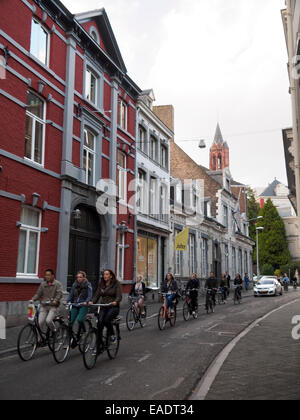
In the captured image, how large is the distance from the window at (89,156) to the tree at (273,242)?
6103 cm

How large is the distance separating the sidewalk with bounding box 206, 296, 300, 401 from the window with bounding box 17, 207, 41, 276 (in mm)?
7304

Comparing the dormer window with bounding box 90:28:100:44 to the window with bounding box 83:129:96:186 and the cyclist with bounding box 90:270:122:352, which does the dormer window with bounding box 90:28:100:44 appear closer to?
the window with bounding box 83:129:96:186

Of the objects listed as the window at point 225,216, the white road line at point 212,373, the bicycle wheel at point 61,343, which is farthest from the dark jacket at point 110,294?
the window at point 225,216

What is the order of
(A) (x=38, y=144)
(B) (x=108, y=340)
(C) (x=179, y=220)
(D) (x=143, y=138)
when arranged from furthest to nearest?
(C) (x=179, y=220) → (D) (x=143, y=138) → (A) (x=38, y=144) → (B) (x=108, y=340)

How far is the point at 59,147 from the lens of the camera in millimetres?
16188

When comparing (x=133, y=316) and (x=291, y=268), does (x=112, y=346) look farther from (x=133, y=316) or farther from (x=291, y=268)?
(x=291, y=268)

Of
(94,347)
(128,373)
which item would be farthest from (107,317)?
(128,373)

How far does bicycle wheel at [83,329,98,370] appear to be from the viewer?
7406 millimetres

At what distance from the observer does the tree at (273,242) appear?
74562 millimetres

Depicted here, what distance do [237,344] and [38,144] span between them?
9676mm

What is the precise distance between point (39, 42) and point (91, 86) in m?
4.25
